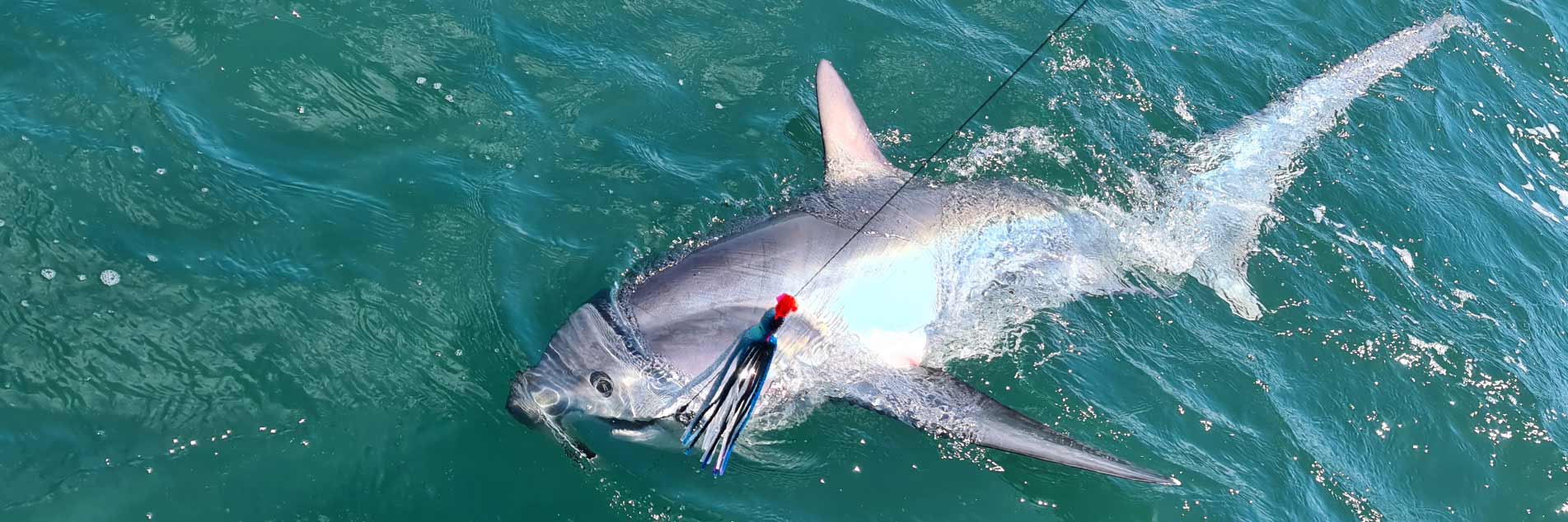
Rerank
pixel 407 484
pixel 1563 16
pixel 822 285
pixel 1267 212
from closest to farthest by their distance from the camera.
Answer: pixel 407 484 < pixel 822 285 < pixel 1267 212 < pixel 1563 16

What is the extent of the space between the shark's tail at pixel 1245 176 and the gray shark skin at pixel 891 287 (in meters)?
0.02

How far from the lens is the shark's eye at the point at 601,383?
6.29 m

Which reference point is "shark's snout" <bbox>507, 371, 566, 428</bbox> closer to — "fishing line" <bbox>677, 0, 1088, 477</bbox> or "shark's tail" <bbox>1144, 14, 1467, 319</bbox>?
"fishing line" <bbox>677, 0, 1088, 477</bbox>

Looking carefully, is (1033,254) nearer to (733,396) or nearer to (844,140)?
(844,140)

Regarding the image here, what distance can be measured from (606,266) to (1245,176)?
645cm

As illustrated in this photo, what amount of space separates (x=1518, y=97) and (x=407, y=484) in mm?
13746

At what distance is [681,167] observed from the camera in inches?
349

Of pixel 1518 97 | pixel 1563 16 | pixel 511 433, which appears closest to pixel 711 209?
pixel 511 433

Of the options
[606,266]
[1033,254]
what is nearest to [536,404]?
[606,266]

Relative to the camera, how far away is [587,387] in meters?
6.27

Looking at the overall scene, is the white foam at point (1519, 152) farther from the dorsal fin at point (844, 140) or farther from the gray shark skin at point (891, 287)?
the dorsal fin at point (844, 140)

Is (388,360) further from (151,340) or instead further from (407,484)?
(151,340)

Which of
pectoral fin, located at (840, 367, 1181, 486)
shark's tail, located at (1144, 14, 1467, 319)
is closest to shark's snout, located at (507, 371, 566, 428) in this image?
pectoral fin, located at (840, 367, 1181, 486)

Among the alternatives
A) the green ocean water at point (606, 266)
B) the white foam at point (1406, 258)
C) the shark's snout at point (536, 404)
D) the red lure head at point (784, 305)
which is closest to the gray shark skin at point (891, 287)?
the shark's snout at point (536, 404)
